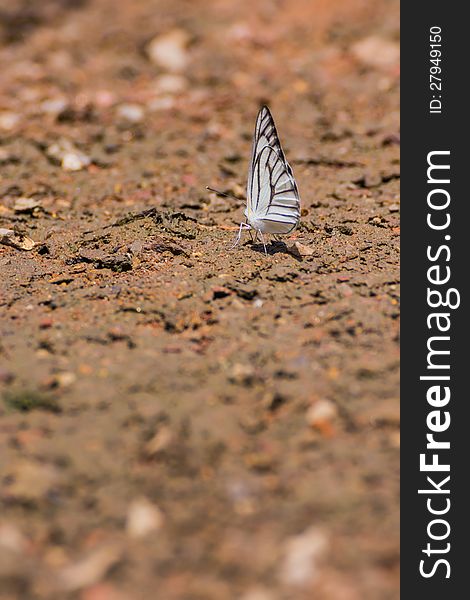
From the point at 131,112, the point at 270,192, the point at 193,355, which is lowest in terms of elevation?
the point at 193,355

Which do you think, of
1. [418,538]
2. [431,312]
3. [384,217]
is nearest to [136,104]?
[384,217]

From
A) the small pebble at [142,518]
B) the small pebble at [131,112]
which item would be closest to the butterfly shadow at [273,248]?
the small pebble at [142,518]

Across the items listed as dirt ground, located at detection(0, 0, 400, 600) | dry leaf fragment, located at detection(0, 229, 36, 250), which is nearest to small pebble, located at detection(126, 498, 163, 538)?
dirt ground, located at detection(0, 0, 400, 600)

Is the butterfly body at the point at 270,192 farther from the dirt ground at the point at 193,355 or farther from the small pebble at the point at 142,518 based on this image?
the small pebble at the point at 142,518

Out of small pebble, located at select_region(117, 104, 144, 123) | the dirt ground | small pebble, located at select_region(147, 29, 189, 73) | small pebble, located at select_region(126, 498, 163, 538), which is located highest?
small pebble, located at select_region(147, 29, 189, 73)

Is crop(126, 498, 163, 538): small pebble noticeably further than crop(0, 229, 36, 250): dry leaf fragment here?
No

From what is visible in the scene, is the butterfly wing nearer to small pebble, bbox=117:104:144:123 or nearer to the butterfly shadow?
Answer: the butterfly shadow

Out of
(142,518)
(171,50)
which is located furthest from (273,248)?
(171,50)

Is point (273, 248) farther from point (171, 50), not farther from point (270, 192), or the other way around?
point (171, 50)

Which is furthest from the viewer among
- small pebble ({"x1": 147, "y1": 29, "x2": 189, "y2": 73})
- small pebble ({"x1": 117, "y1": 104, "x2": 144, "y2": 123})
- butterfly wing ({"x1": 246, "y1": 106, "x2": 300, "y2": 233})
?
small pebble ({"x1": 147, "y1": 29, "x2": 189, "y2": 73})
